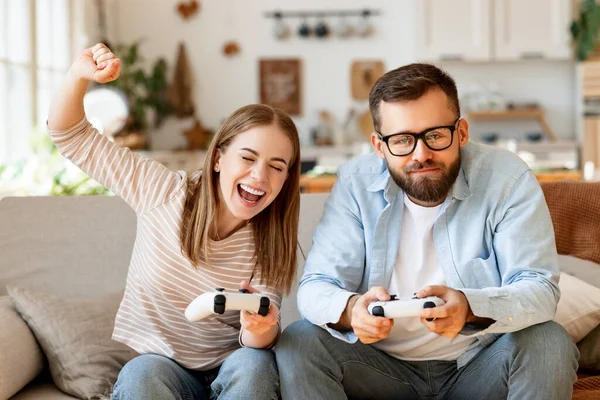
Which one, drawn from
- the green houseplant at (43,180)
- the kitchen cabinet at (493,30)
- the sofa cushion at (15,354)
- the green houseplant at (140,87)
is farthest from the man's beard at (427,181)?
the kitchen cabinet at (493,30)

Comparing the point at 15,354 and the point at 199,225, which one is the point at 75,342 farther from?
the point at 199,225

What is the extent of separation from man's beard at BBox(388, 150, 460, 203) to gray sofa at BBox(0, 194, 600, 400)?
2.04ft

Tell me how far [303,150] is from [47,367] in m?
4.99

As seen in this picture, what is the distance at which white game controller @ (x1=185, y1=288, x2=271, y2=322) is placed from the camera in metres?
1.64

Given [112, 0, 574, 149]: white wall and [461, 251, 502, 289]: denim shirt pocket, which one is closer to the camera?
[461, 251, 502, 289]: denim shirt pocket

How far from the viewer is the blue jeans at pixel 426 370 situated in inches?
65.2

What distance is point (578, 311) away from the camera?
2.17 m

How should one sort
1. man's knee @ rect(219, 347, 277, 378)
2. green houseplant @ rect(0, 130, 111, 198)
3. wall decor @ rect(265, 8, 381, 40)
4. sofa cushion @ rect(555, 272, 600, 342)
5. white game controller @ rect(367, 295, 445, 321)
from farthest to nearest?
wall decor @ rect(265, 8, 381, 40)
green houseplant @ rect(0, 130, 111, 198)
sofa cushion @ rect(555, 272, 600, 342)
man's knee @ rect(219, 347, 277, 378)
white game controller @ rect(367, 295, 445, 321)

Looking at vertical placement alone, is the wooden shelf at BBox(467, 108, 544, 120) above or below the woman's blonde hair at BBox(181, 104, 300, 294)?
above

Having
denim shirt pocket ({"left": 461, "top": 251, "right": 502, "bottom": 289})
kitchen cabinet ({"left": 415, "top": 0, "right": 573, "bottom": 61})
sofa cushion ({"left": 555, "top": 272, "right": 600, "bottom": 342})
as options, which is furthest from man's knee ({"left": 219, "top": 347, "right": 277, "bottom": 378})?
kitchen cabinet ({"left": 415, "top": 0, "right": 573, "bottom": 61})

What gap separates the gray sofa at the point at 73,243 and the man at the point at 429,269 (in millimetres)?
483

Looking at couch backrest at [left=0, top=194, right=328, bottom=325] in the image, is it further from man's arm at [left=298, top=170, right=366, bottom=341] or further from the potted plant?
the potted plant

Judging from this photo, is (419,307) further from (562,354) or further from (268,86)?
(268,86)

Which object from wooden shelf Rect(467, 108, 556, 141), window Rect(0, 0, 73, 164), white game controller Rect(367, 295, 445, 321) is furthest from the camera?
wooden shelf Rect(467, 108, 556, 141)
